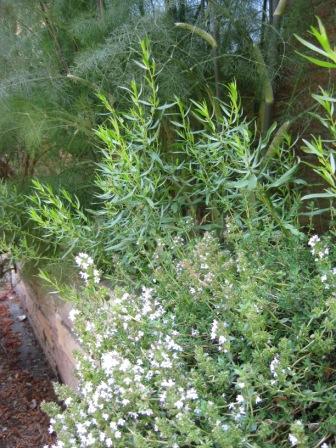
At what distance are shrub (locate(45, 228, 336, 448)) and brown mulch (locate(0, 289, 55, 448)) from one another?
5.28 feet

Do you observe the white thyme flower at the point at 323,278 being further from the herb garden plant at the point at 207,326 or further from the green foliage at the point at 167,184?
the green foliage at the point at 167,184

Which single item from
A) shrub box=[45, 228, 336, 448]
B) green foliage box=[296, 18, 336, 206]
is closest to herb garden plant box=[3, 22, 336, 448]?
shrub box=[45, 228, 336, 448]

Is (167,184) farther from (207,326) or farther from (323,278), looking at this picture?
(323,278)

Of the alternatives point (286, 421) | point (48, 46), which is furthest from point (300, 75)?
point (286, 421)

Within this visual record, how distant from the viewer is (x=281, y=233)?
1.62 metres

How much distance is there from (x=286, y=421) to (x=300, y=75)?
161cm

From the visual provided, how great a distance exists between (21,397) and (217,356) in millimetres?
2426

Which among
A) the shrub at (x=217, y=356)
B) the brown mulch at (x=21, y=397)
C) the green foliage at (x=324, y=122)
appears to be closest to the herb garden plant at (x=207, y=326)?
the shrub at (x=217, y=356)

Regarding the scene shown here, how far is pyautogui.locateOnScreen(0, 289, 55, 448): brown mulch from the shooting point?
2.99m

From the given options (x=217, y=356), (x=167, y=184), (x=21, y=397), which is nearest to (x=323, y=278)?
(x=217, y=356)

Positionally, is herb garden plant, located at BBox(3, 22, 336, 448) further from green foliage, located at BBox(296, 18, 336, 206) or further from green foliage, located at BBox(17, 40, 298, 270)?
green foliage, located at BBox(296, 18, 336, 206)

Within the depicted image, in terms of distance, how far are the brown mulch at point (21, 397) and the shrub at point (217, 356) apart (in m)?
1.61

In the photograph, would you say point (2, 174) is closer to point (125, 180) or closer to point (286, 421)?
point (125, 180)

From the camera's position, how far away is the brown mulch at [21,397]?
2992 mm
